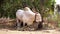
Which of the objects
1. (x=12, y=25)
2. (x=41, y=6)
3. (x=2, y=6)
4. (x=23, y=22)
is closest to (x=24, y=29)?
(x=23, y=22)

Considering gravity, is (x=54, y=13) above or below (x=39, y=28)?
above

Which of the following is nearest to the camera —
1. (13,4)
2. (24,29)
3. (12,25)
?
(24,29)

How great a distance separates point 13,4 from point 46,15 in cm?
187

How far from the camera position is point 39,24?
1010cm

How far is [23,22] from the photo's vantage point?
10.1 metres

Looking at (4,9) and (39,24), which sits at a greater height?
(4,9)

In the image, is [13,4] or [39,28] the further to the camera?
[13,4]

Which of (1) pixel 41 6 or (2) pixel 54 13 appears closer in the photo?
(1) pixel 41 6

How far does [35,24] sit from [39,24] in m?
0.20

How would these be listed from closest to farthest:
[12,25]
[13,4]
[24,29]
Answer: [24,29] → [12,25] → [13,4]

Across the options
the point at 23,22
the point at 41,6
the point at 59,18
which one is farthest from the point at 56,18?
the point at 23,22

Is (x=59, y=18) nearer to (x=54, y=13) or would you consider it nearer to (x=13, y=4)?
(x=54, y=13)

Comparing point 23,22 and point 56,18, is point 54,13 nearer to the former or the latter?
point 56,18

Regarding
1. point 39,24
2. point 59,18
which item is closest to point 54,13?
point 59,18
